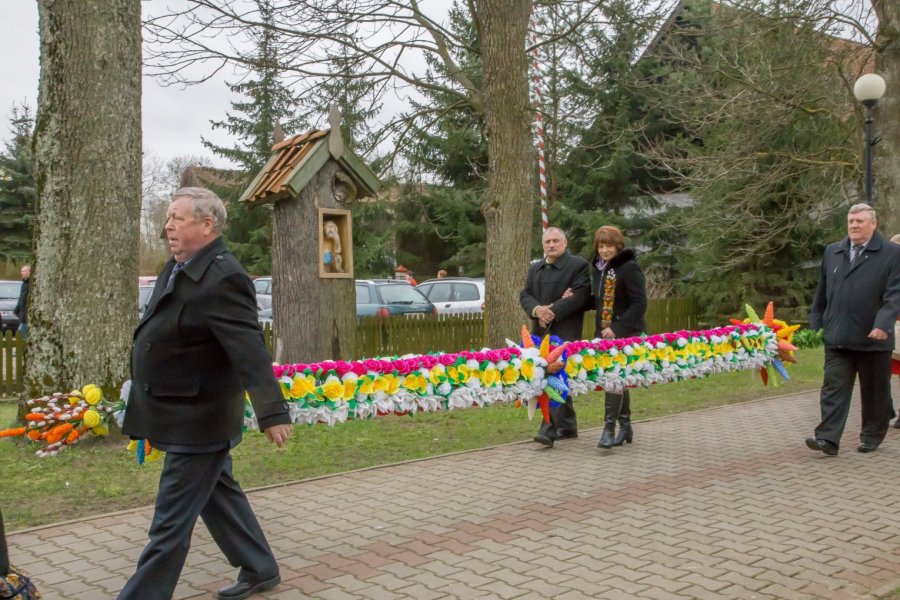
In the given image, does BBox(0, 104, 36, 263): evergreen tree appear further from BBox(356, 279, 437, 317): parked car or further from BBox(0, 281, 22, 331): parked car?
BBox(356, 279, 437, 317): parked car

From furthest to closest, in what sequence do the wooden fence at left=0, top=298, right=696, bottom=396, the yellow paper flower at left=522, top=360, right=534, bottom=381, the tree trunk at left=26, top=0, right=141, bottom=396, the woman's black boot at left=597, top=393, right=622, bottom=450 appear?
the wooden fence at left=0, top=298, right=696, bottom=396
the woman's black boot at left=597, top=393, right=622, bottom=450
the tree trunk at left=26, top=0, right=141, bottom=396
the yellow paper flower at left=522, top=360, right=534, bottom=381

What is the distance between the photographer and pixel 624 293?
7.71 metres

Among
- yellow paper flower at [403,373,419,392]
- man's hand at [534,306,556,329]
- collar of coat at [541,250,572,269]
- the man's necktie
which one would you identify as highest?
collar of coat at [541,250,572,269]

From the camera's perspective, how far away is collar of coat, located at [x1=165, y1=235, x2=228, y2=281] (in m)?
3.66

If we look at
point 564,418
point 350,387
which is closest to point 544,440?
point 564,418

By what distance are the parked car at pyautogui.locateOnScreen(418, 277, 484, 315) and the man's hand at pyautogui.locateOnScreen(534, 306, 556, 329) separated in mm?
13388

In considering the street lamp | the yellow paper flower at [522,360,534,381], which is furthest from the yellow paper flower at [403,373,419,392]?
the street lamp

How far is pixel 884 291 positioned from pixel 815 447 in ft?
4.73

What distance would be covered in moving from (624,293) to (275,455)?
3378 mm

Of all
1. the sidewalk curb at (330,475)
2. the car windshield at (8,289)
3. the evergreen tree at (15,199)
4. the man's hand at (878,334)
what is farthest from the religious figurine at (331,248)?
the evergreen tree at (15,199)

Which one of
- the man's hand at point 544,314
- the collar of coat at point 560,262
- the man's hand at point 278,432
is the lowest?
Result: the man's hand at point 278,432

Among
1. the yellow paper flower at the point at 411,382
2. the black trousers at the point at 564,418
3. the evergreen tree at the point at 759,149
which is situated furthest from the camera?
the evergreen tree at the point at 759,149

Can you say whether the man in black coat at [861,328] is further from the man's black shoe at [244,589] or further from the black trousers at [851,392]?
the man's black shoe at [244,589]

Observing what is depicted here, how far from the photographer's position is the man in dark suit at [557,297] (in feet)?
25.2
